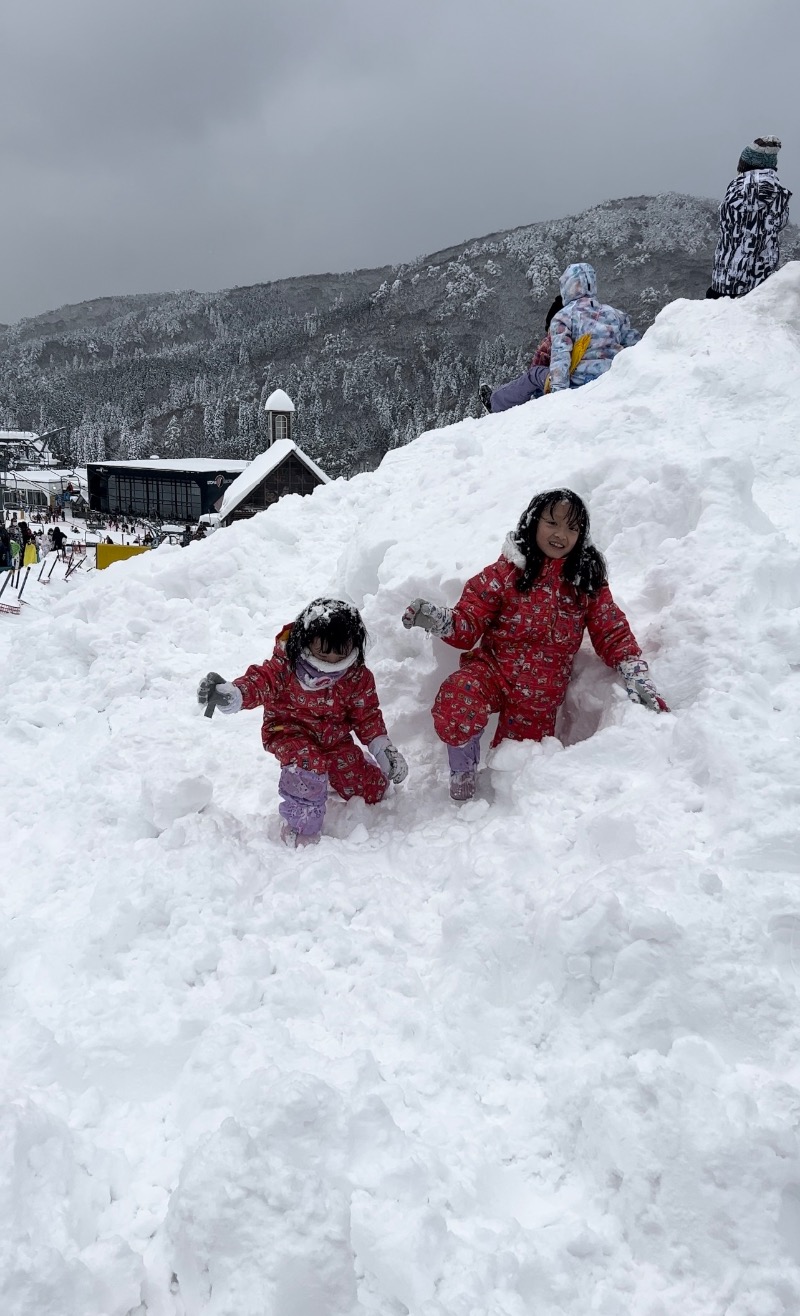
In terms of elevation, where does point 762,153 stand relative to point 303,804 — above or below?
above

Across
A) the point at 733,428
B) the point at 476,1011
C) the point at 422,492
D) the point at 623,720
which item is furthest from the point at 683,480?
the point at 476,1011

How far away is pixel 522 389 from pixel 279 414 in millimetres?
29650

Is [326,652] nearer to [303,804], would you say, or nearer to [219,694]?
[219,694]

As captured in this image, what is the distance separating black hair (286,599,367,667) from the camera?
9.27ft

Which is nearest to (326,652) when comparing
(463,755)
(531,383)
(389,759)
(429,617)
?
(429,617)

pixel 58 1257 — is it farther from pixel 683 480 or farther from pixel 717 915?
pixel 683 480

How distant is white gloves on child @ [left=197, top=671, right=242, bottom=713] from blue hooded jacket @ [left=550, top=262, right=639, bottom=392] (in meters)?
4.36

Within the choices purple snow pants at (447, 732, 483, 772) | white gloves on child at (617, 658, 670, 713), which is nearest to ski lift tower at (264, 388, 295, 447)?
purple snow pants at (447, 732, 483, 772)

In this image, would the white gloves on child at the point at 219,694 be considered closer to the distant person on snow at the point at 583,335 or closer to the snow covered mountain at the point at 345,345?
the distant person on snow at the point at 583,335

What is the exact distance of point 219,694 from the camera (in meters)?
2.86

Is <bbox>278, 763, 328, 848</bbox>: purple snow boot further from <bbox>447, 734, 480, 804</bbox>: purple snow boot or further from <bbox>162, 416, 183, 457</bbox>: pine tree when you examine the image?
<bbox>162, 416, 183, 457</bbox>: pine tree

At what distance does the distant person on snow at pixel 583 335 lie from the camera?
19.8 feet

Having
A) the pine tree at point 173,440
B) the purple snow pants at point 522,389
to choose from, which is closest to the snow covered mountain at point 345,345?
the pine tree at point 173,440

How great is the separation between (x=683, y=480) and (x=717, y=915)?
7.06 feet
